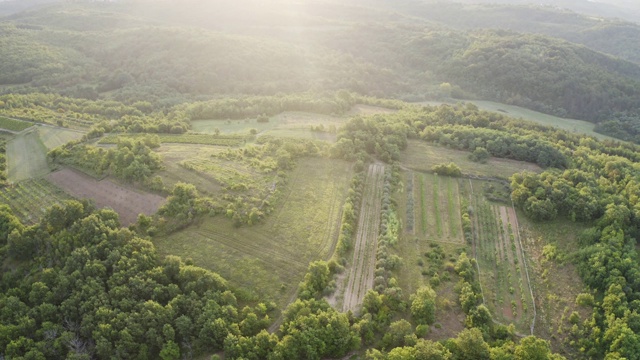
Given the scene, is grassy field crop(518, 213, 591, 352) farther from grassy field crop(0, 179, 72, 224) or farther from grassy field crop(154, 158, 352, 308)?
grassy field crop(0, 179, 72, 224)

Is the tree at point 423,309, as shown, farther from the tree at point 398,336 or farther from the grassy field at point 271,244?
the grassy field at point 271,244

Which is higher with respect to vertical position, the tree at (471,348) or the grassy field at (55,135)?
the grassy field at (55,135)

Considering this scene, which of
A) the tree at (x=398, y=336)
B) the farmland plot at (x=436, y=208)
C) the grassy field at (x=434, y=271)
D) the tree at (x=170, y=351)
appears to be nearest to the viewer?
the tree at (x=170, y=351)

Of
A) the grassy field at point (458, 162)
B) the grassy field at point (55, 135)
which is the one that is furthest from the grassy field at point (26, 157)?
the grassy field at point (458, 162)

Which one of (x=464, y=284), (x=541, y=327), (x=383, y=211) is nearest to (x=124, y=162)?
(x=383, y=211)

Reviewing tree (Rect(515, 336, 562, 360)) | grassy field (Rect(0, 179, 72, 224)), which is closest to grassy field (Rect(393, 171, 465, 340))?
tree (Rect(515, 336, 562, 360))

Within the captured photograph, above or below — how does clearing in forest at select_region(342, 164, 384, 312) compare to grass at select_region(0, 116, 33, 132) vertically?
below
